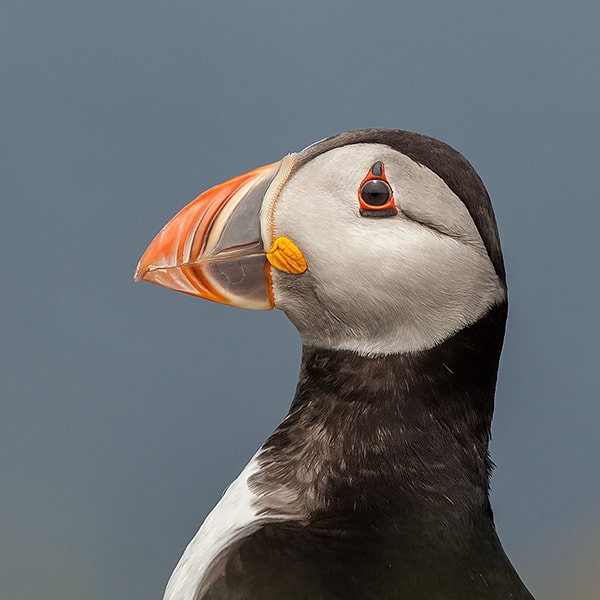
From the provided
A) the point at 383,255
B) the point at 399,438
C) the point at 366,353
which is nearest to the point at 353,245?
the point at 383,255

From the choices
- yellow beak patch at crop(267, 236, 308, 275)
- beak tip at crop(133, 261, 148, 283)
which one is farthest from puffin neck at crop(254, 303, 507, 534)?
beak tip at crop(133, 261, 148, 283)

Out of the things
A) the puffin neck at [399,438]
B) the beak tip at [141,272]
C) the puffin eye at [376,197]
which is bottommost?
the puffin neck at [399,438]

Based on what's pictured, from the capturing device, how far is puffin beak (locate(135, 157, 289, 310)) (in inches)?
63.4

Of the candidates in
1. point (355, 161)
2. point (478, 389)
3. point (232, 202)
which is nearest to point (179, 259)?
point (232, 202)

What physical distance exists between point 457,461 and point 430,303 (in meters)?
0.22

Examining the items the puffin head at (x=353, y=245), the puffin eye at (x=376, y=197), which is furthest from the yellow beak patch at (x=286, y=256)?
the puffin eye at (x=376, y=197)

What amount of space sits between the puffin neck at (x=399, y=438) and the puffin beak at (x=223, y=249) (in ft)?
0.51

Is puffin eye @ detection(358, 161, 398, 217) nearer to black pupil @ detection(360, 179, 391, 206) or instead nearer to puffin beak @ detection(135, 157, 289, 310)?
black pupil @ detection(360, 179, 391, 206)

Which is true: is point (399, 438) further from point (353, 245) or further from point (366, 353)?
point (353, 245)

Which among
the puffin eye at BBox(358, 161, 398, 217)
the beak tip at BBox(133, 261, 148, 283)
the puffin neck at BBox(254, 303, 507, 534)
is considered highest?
the puffin eye at BBox(358, 161, 398, 217)

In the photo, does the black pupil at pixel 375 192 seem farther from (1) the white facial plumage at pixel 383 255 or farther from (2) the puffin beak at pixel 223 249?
(2) the puffin beak at pixel 223 249

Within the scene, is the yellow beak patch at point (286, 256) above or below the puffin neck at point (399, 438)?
above

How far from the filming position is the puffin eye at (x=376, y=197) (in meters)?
1.53

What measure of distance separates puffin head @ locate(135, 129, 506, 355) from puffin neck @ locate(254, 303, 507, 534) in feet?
0.10
